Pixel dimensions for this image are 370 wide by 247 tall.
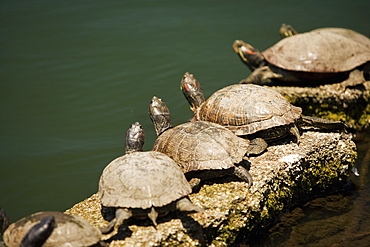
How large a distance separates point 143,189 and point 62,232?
28.6 inches

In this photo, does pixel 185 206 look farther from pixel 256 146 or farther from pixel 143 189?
pixel 256 146

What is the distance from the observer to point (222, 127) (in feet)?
16.2

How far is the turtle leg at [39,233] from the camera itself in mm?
3420

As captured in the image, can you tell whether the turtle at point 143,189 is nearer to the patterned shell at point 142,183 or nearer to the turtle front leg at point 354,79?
the patterned shell at point 142,183

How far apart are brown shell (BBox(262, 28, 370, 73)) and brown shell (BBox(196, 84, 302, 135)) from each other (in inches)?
76.1

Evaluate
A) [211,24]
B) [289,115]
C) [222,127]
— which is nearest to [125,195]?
[222,127]

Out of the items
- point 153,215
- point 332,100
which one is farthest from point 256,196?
point 332,100

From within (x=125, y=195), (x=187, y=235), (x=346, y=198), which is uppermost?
(x=125, y=195)

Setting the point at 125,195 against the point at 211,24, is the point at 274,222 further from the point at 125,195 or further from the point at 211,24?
the point at 211,24

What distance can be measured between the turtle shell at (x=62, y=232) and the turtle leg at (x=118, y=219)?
0.43 ft

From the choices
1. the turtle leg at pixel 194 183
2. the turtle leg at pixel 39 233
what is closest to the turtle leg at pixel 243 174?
the turtle leg at pixel 194 183

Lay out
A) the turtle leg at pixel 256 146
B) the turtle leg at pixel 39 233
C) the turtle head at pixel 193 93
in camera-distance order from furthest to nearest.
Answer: the turtle head at pixel 193 93, the turtle leg at pixel 256 146, the turtle leg at pixel 39 233

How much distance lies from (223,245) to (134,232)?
867 millimetres

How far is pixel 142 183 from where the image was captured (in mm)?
3934
